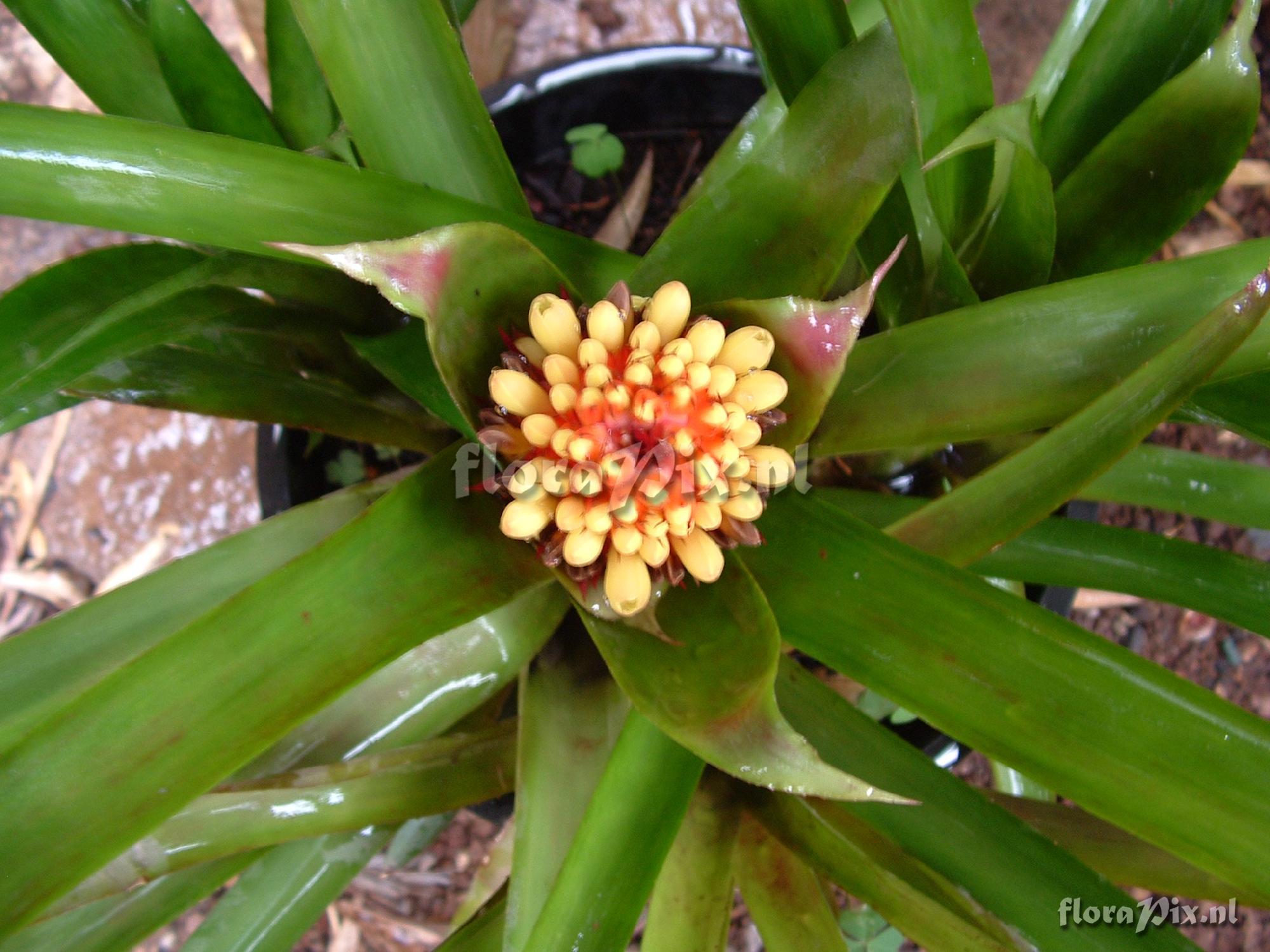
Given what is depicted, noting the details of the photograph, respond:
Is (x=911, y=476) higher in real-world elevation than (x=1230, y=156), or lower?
lower

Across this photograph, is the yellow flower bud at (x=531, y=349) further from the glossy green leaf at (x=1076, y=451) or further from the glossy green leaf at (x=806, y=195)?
the glossy green leaf at (x=1076, y=451)

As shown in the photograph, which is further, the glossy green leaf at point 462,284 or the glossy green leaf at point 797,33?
the glossy green leaf at point 797,33

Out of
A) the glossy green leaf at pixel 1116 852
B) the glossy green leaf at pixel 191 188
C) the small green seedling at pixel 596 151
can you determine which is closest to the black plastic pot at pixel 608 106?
the small green seedling at pixel 596 151

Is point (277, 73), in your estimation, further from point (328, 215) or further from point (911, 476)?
point (911, 476)

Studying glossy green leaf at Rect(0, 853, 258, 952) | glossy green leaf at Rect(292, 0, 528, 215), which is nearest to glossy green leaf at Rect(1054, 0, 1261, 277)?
glossy green leaf at Rect(292, 0, 528, 215)

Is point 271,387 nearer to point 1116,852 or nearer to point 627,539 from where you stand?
point 627,539

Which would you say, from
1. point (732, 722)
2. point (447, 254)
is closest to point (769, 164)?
point (447, 254)

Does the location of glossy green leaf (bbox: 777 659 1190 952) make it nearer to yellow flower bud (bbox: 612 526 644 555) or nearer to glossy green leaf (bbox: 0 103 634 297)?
yellow flower bud (bbox: 612 526 644 555)
